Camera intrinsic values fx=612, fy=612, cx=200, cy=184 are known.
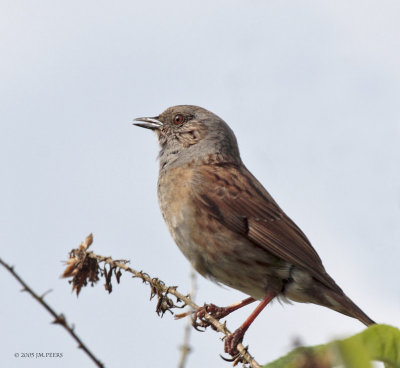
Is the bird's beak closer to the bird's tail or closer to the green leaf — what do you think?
the bird's tail

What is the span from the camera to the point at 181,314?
13.0 feet

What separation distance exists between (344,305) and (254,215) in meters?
1.07

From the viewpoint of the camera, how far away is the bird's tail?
506 cm

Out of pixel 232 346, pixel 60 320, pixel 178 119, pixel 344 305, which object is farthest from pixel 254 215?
pixel 60 320

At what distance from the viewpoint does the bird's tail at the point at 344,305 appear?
16.6 ft

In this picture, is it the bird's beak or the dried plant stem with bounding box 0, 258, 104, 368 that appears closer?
the dried plant stem with bounding box 0, 258, 104, 368

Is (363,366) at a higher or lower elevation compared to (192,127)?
lower

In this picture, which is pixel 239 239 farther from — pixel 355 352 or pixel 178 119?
pixel 355 352

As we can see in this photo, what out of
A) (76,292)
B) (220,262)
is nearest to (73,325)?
(76,292)

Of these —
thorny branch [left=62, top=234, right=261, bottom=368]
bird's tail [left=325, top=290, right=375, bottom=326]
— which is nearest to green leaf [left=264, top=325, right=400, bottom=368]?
thorny branch [left=62, top=234, right=261, bottom=368]

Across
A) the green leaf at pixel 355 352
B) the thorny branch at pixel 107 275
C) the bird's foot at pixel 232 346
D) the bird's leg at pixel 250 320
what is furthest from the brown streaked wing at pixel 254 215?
the green leaf at pixel 355 352

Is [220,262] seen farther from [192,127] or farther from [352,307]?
[192,127]

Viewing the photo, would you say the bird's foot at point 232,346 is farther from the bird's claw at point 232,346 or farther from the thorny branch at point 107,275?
the thorny branch at point 107,275

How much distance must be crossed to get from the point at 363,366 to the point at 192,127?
18.3ft
